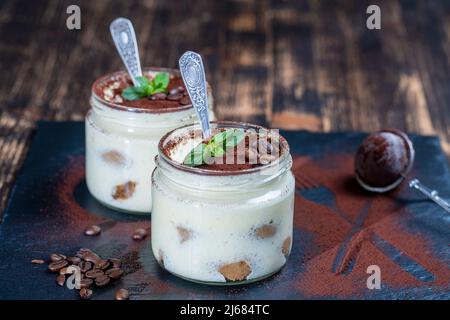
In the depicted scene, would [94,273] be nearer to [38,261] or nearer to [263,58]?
[38,261]

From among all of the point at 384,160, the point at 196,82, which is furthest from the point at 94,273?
the point at 384,160

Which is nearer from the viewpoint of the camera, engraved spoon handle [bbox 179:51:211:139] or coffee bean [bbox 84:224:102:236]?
engraved spoon handle [bbox 179:51:211:139]

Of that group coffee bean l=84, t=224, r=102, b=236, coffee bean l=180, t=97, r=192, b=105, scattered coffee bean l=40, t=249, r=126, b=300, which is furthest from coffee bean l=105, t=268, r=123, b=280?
coffee bean l=180, t=97, r=192, b=105

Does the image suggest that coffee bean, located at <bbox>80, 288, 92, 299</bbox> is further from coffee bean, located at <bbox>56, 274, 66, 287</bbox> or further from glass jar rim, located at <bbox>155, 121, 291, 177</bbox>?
glass jar rim, located at <bbox>155, 121, 291, 177</bbox>

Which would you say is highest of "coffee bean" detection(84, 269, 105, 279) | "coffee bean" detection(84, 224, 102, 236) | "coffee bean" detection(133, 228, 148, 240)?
"coffee bean" detection(84, 269, 105, 279)

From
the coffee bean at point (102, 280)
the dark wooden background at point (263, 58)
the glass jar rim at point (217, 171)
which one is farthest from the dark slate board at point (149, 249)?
the dark wooden background at point (263, 58)

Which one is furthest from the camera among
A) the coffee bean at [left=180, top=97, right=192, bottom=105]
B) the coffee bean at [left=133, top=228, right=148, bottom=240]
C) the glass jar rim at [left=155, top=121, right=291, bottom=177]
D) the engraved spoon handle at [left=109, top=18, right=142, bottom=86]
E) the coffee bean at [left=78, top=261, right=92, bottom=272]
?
the engraved spoon handle at [left=109, top=18, right=142, bottom=86]
